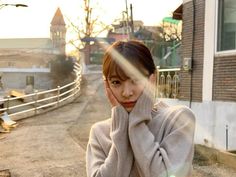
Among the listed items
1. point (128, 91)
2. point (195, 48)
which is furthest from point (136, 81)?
point (195, 48)

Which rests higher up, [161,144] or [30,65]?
[161,144]

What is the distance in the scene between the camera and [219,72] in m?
8.12

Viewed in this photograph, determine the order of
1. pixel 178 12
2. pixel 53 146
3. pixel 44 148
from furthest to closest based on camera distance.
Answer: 1. pixel 178 12
2. pixel 53 146
3. pixel 44 148

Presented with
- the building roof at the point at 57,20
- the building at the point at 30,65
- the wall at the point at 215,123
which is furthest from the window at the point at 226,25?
the building roof at the point at 57,20

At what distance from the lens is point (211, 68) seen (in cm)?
836

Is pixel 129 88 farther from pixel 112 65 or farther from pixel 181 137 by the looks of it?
pixel 181 137

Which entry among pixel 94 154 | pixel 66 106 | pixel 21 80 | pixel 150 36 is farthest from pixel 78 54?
pixel 94 154

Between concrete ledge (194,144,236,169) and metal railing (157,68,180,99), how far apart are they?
2.51 m

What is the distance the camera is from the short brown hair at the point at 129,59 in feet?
5.33

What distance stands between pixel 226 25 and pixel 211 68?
35.3 inches

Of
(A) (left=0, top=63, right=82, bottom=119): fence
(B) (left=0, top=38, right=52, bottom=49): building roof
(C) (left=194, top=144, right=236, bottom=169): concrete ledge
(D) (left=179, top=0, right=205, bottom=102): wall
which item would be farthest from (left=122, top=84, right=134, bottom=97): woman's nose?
(B) (left=0, top=38, right=52, bottom=49): building roof

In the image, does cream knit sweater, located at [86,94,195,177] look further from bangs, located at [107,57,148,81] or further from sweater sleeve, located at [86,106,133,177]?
bangs, located at [107,57,148,81]

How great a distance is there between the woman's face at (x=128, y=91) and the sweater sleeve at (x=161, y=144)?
0.03 metres

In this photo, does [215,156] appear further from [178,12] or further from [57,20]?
[57,20]
